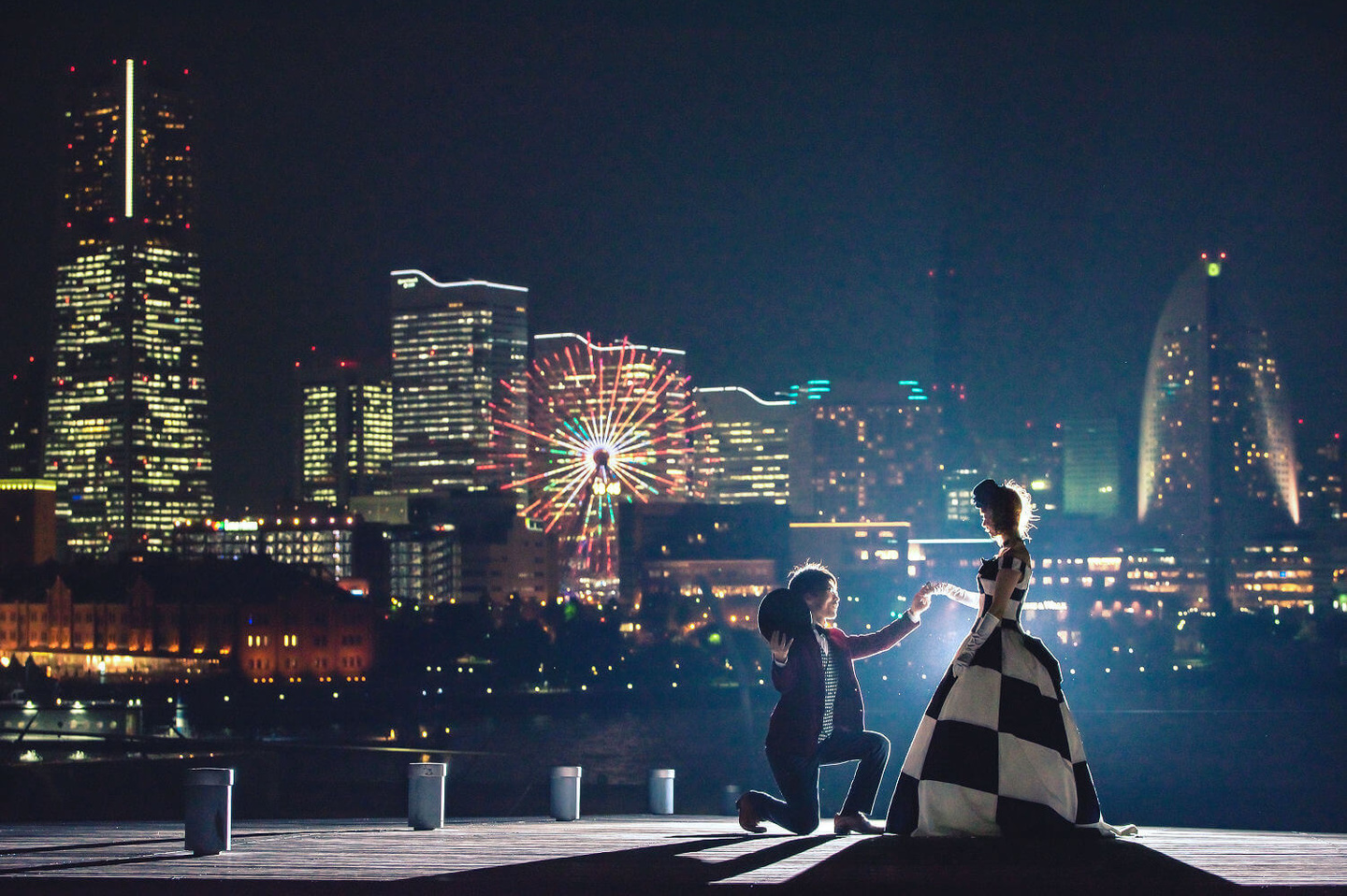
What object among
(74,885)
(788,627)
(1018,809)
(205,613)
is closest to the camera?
(74,885)

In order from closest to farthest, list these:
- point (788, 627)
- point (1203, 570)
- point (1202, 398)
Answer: point (788, 627) → point (1203, 570) → point (1202, 398)

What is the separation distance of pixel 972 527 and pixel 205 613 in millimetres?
101807

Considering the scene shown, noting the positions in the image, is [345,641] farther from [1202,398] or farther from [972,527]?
Answer: [1202,398]

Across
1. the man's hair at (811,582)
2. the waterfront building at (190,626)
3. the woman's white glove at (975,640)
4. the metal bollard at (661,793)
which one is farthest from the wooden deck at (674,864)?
the waterfront building at (190,626)

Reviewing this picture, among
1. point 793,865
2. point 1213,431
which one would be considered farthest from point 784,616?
point 1213,431

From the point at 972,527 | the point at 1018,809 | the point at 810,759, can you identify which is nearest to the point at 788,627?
the point at 810,759

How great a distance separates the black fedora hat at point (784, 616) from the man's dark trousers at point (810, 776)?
2.53ft

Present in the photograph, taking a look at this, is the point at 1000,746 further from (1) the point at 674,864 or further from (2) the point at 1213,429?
(2) the point at 1213,429

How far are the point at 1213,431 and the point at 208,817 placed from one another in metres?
190

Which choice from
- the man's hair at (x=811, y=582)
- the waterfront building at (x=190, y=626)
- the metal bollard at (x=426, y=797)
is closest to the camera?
the man's hair at (x=811, y=582)

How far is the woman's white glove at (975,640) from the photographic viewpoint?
29.4 feet

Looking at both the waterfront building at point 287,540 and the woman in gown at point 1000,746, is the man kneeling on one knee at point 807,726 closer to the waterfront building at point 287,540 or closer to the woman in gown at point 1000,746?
the woman in gown at point 1000,746

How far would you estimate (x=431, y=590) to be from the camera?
184 meters

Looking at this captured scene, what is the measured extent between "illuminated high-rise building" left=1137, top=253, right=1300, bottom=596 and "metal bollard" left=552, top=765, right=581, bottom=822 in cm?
17785
